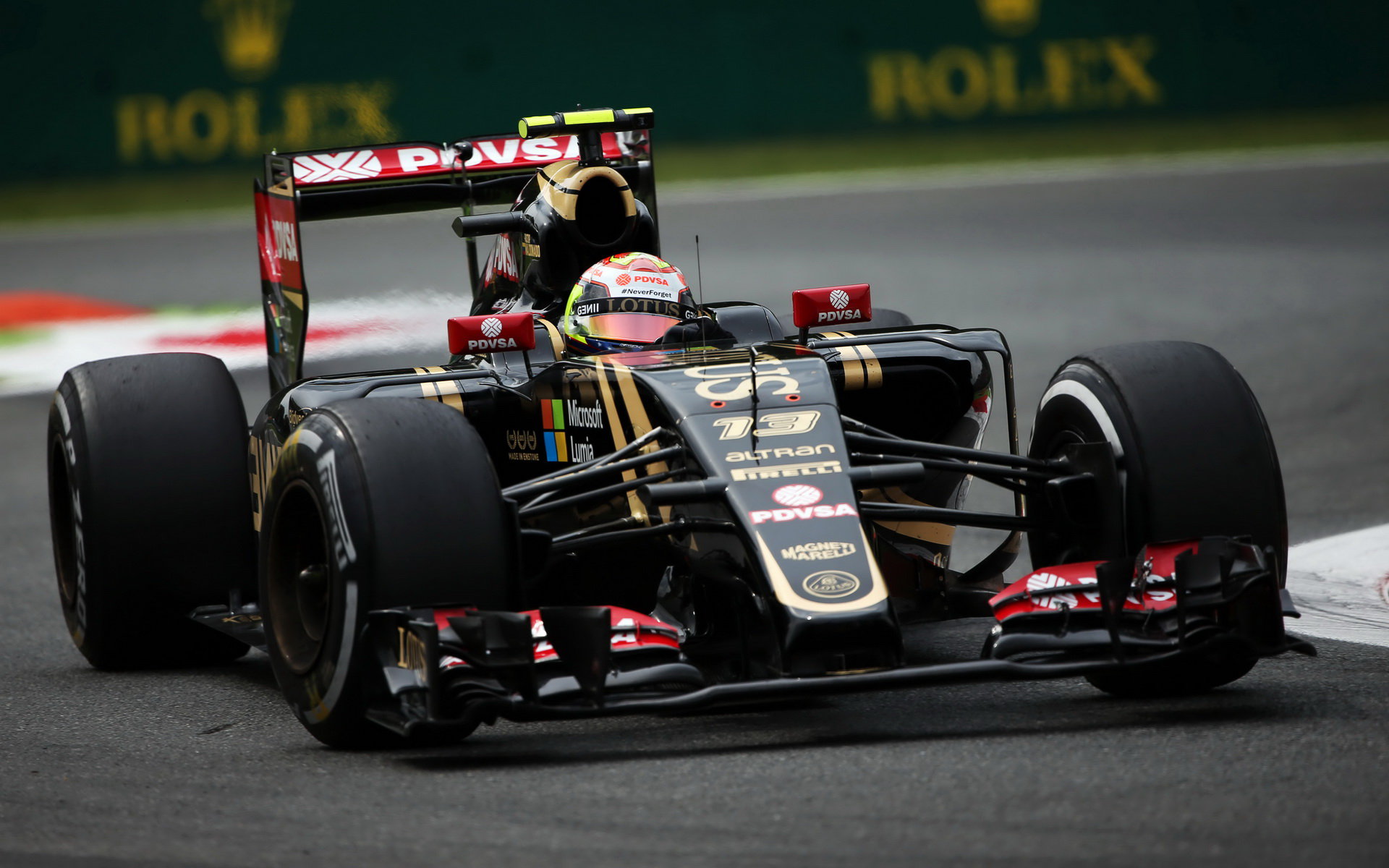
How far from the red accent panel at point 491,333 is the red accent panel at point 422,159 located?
2104 mm

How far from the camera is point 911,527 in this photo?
6504 mm

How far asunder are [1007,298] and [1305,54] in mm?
12240

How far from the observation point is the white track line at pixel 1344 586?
6867 millimetres

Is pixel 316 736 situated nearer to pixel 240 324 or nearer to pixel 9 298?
pixel 240 324

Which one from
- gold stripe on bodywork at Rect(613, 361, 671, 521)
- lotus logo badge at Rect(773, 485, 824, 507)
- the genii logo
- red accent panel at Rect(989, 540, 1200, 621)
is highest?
the genii logo

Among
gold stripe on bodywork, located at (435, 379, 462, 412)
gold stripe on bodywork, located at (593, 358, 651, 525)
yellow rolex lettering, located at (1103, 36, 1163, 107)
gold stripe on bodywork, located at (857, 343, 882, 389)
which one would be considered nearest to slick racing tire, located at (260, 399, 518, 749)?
gold stripe on bodywork, located at (593, 358, 651, 525)

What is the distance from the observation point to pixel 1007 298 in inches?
677

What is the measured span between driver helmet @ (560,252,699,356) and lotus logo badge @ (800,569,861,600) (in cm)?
186

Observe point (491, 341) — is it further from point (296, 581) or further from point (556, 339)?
point (296, 581)

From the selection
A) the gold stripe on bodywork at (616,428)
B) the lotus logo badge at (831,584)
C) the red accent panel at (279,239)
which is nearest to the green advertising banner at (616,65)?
the red accent panel at (279,239)

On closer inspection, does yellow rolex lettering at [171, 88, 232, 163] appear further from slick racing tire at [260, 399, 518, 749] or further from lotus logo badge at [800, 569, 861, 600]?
lotus logo badge at [800, 569, 861, 600]

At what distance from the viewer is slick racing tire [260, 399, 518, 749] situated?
5.20 meters

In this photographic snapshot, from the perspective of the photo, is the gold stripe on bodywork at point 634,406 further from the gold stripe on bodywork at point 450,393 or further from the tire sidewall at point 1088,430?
the tire sidewall at point 1088,430

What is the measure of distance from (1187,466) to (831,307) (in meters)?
1.58
